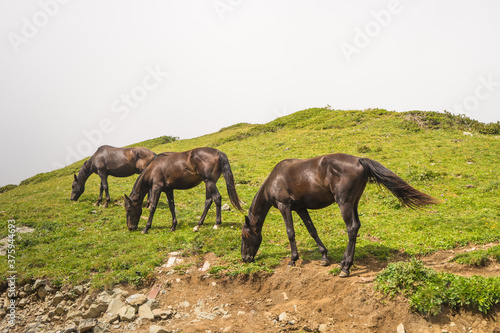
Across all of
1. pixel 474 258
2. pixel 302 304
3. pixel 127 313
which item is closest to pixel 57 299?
pixel 127 313

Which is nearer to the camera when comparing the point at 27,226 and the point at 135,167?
the point at 27,226

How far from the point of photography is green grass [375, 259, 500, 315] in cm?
641

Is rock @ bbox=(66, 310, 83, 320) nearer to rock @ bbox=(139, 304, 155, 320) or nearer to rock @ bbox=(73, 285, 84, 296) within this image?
rock @ bbox=(73, 285, 84, 296)

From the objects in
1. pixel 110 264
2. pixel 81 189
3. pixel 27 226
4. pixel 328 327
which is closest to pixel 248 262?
pixel 328 327

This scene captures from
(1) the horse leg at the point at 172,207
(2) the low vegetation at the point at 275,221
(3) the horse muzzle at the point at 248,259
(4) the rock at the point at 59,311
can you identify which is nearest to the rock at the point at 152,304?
(2) the low vegetation at the point at 275,221

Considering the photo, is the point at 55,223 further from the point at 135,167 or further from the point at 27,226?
the point at 135,167

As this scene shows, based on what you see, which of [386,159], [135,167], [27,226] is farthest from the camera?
[386,159]

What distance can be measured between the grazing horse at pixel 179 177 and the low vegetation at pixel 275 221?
0.77 m

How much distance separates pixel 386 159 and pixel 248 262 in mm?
14388

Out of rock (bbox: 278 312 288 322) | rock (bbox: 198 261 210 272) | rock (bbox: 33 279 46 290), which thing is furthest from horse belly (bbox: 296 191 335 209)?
rock (bbox: 33 279 46 290)

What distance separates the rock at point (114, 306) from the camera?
28.2 ft

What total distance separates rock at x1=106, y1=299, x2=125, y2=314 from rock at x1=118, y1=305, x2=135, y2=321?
0.80 ft

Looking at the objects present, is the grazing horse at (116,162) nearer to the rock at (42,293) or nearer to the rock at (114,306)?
the rock at (42,293)

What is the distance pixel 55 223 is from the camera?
15297 millimetres
